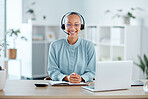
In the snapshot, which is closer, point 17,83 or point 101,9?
point 17,83

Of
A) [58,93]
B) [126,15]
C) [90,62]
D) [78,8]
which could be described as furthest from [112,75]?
[78,8]

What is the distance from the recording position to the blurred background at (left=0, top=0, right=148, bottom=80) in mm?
5523

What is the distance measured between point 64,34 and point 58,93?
15.3ft

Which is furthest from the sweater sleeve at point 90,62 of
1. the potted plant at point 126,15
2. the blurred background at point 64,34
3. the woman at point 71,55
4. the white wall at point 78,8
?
the white wall at point 78,8

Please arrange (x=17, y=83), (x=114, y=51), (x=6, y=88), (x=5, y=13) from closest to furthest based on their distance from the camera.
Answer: (x=6, y=88) → (x=17, y=83) → (x=114, y=51) → (x=5, y=13)

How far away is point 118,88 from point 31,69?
4.24m

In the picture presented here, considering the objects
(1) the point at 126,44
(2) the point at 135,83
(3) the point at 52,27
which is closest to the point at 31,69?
(3) the point at 52,27

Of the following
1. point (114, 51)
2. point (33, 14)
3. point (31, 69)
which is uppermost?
point (33, 14)

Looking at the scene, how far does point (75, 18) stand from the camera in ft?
8.80

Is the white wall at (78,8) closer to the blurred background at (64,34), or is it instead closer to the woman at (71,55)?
the blurred background at (64,34)

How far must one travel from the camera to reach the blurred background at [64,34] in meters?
5.52

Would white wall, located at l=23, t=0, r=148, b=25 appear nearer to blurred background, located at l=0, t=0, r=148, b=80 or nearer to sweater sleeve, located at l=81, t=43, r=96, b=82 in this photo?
blurred background, located at l=0, t=0, r=148, b=80

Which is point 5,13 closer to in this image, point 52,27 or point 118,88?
point 52,27

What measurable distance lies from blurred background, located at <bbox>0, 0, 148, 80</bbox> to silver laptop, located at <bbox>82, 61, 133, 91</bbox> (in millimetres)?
3022
